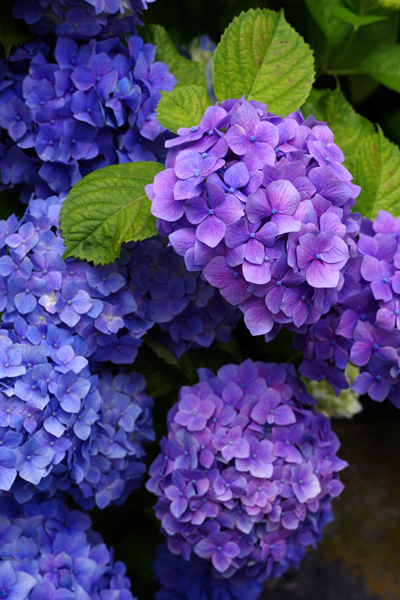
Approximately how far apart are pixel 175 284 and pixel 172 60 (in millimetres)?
411

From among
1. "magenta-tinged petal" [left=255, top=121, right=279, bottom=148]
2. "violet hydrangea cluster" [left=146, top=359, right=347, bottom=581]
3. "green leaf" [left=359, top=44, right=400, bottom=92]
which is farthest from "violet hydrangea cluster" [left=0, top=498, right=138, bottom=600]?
"green leaf" [left=359, top=44, right=400, bottom=92]

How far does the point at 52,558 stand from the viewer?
2.92ft

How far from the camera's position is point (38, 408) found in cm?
77

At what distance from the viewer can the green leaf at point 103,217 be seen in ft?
2.67

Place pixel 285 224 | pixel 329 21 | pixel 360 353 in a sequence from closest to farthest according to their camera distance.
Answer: pixel 285 224, pixel 360 353, pixel 329 21

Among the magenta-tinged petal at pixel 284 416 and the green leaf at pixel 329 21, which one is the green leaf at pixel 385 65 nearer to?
the green leaf at pixel 329 21

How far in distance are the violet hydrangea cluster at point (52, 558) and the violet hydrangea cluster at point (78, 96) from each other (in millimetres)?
511

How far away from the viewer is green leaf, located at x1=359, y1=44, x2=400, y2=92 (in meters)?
1.16

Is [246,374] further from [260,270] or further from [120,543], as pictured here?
[120,543]

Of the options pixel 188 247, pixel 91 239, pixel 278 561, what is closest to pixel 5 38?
pixel 91 239

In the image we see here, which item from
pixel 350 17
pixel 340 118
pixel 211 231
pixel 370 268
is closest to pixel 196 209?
pixel 211 231

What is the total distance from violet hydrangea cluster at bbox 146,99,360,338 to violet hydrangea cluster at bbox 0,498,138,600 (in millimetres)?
476

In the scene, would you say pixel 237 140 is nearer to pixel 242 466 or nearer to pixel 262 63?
pixel 262 63

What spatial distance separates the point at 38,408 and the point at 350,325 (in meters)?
0.44
